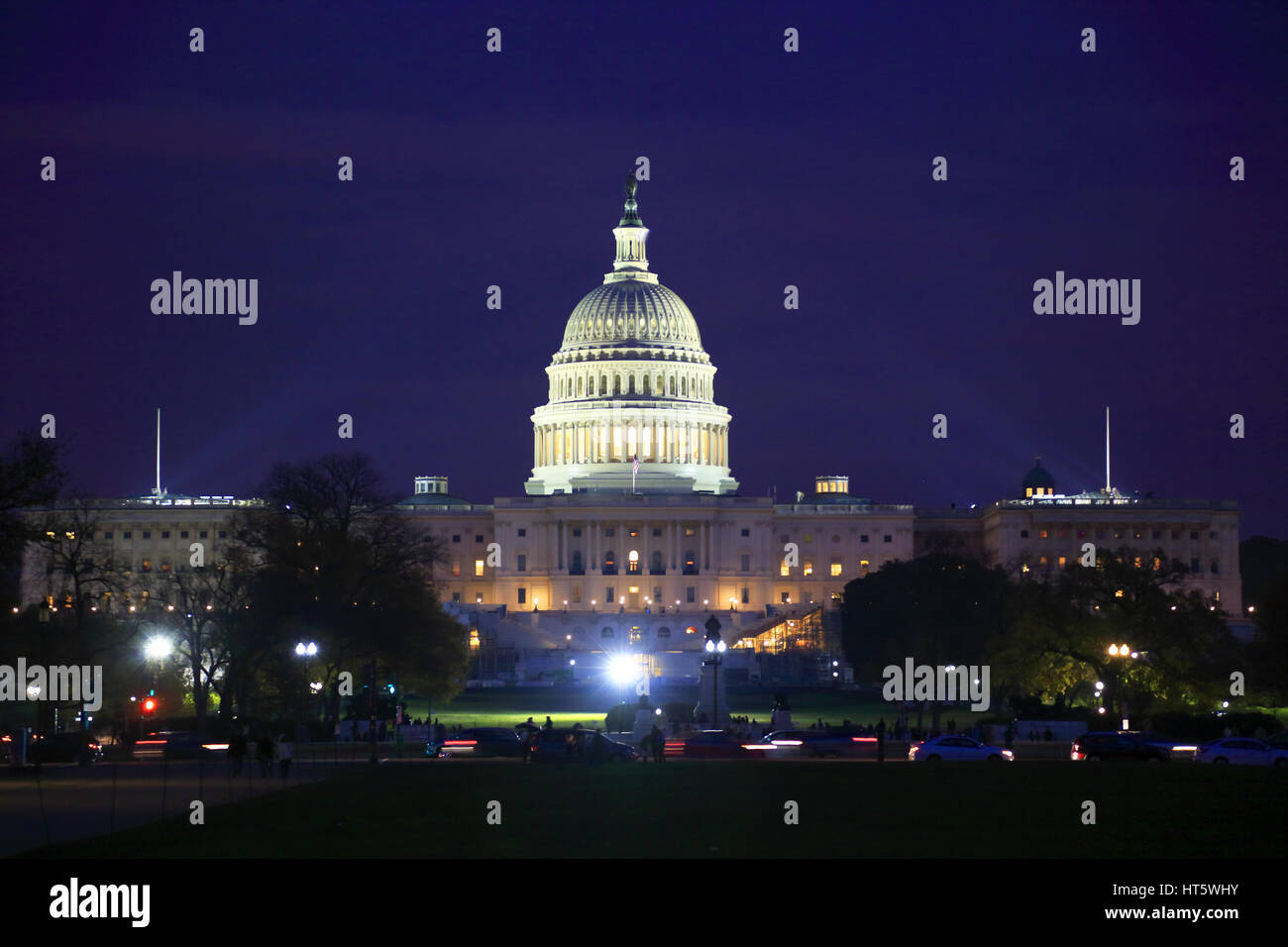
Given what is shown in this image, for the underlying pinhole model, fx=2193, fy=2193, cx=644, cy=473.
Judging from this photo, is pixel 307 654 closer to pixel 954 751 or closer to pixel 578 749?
pixel 578 749

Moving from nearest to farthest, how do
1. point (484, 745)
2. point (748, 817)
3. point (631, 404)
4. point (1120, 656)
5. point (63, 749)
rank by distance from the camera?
point (748, 817), point (63, 749), point (484, 745), point (1120, 656), point (631, 404)

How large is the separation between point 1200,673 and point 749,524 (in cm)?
10013

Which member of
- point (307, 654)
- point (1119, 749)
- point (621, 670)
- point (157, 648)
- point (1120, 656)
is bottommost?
point (1119, 749)

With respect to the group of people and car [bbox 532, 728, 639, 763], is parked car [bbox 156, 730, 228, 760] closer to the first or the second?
the group of people

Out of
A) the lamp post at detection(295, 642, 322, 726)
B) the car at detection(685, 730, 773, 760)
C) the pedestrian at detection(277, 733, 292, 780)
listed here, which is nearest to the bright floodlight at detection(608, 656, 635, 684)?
the lamp post at detection(295, 642, 322, 726)

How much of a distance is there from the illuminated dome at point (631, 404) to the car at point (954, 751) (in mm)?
128496

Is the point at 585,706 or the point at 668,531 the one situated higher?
the point at 668,531

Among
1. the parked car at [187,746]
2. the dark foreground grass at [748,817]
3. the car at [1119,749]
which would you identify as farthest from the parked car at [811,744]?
the parked car at [187,746]

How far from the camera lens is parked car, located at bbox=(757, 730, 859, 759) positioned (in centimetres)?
6288

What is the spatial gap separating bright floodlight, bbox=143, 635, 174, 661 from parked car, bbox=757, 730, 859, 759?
30366 millimetres

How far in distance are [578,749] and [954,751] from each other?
1013cm

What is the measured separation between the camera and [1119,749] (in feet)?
194

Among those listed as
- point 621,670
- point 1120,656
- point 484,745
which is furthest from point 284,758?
point 621,670
